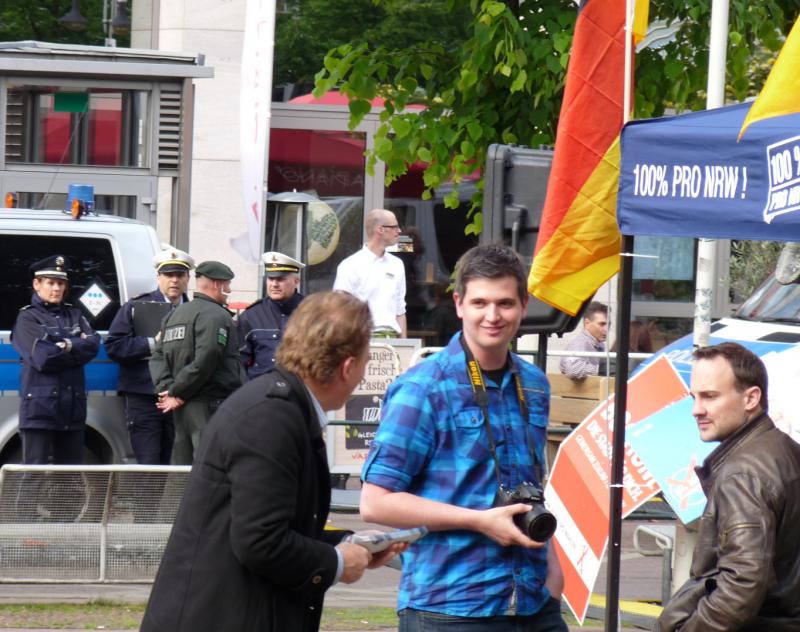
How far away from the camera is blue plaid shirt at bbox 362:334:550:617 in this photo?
4.15 m

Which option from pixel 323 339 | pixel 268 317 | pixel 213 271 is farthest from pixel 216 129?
pixel 323 339

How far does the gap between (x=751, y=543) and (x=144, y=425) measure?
694 centimetres

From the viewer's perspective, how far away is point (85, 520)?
9172mm

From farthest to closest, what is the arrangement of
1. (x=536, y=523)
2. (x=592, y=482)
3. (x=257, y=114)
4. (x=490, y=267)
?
(x=257, y=114)
(x=592, y=482)
(x=490, y=267)
(x=536, y=523)

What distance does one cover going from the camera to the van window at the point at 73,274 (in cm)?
1067

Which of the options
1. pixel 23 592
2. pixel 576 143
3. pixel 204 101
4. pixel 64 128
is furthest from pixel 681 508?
pixel 204 101

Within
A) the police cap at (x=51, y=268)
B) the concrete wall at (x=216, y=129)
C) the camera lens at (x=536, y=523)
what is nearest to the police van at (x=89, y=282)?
the police cap at (x=51, y=268)

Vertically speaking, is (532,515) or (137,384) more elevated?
(532,515)

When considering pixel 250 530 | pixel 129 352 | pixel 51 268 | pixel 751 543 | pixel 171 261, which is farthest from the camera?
pixel 171 261

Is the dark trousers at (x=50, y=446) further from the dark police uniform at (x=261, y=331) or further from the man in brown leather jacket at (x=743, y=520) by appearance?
the man in brown leather jacket at (x=743, y=520)

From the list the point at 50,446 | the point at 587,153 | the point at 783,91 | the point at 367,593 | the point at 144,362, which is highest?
the point at 783,91

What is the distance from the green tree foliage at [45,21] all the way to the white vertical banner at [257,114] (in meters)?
11.7

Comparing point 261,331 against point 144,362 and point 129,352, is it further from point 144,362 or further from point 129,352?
point 129,352

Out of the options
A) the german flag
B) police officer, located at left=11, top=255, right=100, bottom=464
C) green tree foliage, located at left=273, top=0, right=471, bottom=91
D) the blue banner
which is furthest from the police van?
green tree foliage, located at left=273, top=0, right=471, bottom=91
